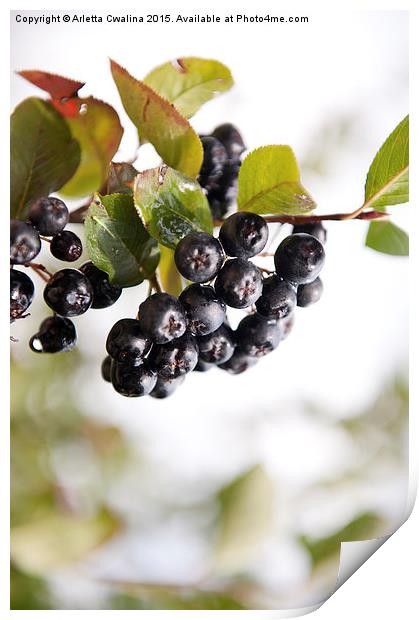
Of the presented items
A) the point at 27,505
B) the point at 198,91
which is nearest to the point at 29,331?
the point at 27,505

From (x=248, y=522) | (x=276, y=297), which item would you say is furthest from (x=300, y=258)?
(x=248, y=522)

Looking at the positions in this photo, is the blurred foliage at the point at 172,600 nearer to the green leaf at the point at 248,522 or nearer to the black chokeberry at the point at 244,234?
the green leaf at the point at 248,522

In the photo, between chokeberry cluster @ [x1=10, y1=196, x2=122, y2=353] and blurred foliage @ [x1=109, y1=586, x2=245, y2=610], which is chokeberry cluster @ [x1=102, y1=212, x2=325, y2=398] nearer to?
chokeberry cluster @ [x1=10, y1=196, x2=122, y2=353]

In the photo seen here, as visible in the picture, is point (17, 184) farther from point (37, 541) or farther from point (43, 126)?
point (37, 541)

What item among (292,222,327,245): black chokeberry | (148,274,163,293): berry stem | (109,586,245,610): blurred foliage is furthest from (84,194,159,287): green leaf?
(109,586,245,610): blurred foliage

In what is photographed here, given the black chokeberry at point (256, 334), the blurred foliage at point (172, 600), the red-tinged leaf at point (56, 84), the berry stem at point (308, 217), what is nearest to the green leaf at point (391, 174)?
the berry stem at point (308, 217)

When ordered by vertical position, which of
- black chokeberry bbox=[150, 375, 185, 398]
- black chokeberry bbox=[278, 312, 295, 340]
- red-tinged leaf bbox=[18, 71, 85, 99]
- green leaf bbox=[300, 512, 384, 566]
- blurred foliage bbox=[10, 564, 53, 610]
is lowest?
blurred foliage bbox=[10, 564, 53, 610]

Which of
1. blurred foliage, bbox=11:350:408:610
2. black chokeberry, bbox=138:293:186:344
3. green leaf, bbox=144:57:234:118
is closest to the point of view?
black chokeberry, bbox=138:293:186:344
